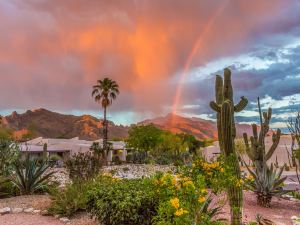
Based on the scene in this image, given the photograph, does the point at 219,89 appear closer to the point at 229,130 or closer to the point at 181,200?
the point at 229,130

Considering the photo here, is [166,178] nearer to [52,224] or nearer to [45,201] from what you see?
[52,224]

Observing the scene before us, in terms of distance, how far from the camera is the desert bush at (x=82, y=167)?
10.6 meters

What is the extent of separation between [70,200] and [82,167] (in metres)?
1.81

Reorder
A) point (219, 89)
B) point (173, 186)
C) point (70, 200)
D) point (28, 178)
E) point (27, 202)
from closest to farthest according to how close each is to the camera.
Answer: point (173, 186)
point (70, 200)
point (219, 89)
point (27, 202)
point (28, 178)

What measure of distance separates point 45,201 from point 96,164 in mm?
1751

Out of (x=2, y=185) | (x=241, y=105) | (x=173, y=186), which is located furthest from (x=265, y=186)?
(x=2, y=185)

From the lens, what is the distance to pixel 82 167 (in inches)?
428

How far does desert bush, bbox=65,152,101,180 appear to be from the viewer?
1062 cm

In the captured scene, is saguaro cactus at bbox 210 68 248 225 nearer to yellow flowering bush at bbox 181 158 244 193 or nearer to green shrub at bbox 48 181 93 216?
yellow flowering bush at bbox 181 158 244 193

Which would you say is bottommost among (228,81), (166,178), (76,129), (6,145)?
(166,178)

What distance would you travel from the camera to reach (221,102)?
30.1 feet

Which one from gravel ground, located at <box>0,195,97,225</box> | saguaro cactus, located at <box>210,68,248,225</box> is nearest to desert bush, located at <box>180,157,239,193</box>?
saguaro cactus, located at <box>210,68,248,225</box>

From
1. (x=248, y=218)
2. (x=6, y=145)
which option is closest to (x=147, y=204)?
(x=248, y=218)

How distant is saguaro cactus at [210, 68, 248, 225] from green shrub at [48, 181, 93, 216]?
10.6ft
